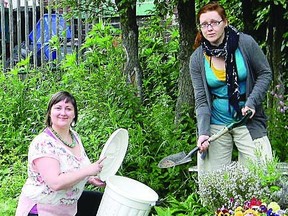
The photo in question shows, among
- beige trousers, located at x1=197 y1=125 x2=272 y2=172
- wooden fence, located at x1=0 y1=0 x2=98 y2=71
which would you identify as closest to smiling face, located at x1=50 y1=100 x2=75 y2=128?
beige trousers, located at x1=197 y1=125 x2=272 y2=172

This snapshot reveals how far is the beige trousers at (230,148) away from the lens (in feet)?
13.2

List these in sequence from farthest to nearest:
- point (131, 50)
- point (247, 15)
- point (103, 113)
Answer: point (131, 50) < point (247, 15) < point (103, 113)

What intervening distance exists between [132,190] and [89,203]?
326 millimetres

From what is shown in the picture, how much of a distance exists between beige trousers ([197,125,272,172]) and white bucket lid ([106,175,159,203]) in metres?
0.53

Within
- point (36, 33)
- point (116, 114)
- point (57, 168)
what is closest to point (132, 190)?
point (57, 168)

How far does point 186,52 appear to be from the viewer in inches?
231

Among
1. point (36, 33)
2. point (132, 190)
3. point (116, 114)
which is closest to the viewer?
point (132, 190)

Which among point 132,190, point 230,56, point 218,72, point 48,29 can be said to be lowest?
point 132,190

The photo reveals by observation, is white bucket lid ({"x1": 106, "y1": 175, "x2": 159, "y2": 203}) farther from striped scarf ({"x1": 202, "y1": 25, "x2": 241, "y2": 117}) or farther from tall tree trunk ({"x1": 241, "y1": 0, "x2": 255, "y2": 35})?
tall tree trunk ({"x1": 241, "y1": 0, "x2": 255, "y2": 35})

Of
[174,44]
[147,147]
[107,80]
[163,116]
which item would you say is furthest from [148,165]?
[174,44]

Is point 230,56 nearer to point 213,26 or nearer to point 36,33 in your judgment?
point 213,26

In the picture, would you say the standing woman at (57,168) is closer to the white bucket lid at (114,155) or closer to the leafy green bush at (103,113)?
the white bucket lid at (114,155)

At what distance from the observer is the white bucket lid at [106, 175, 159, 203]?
351cm

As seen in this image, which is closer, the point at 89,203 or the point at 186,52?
the point at 89,203
